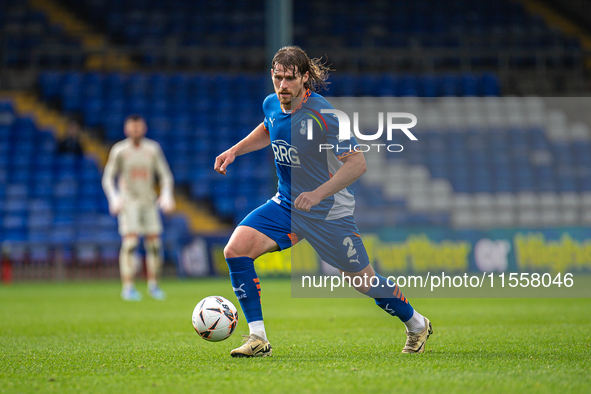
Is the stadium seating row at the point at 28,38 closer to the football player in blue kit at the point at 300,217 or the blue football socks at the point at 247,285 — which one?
the football player in blue kit at the point at 300,217

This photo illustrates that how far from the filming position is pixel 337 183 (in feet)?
13.0

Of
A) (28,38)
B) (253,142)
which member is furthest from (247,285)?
(28,38)

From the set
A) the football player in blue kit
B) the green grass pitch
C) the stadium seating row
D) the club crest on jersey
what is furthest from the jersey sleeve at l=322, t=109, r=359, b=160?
the stadium seating row

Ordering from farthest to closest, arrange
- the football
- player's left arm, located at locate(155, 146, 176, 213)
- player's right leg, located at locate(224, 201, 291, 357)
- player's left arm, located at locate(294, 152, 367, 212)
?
player's left arm, located at locate(155, 146, 176, 213) < the football < player's right leg, located at locate(224, 201, 291, 357) < player's left arm, located at locate(294, 152, 367, 212)

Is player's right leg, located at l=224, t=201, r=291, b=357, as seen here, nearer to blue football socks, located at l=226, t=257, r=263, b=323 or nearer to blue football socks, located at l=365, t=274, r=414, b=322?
blue football socks, located at l=226, t=257, r=263, b=323

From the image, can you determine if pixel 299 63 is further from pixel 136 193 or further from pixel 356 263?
pixel 136 193

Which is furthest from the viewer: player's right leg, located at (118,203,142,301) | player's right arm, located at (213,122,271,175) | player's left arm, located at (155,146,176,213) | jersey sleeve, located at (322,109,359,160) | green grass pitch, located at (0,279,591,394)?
player's right leg, located at (118,203,142,301)

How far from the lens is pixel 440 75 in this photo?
726 inches

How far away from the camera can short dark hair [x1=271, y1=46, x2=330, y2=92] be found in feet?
13.5

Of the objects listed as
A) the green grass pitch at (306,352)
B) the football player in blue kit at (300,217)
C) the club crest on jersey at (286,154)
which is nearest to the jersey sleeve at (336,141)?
the football player in blue kit at (300,217)

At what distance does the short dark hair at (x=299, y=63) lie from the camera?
4.11 m

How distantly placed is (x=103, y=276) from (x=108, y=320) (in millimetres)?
7549

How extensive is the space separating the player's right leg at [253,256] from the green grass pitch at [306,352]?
0.13m

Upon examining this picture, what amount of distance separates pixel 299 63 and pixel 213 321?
68.3 inches
